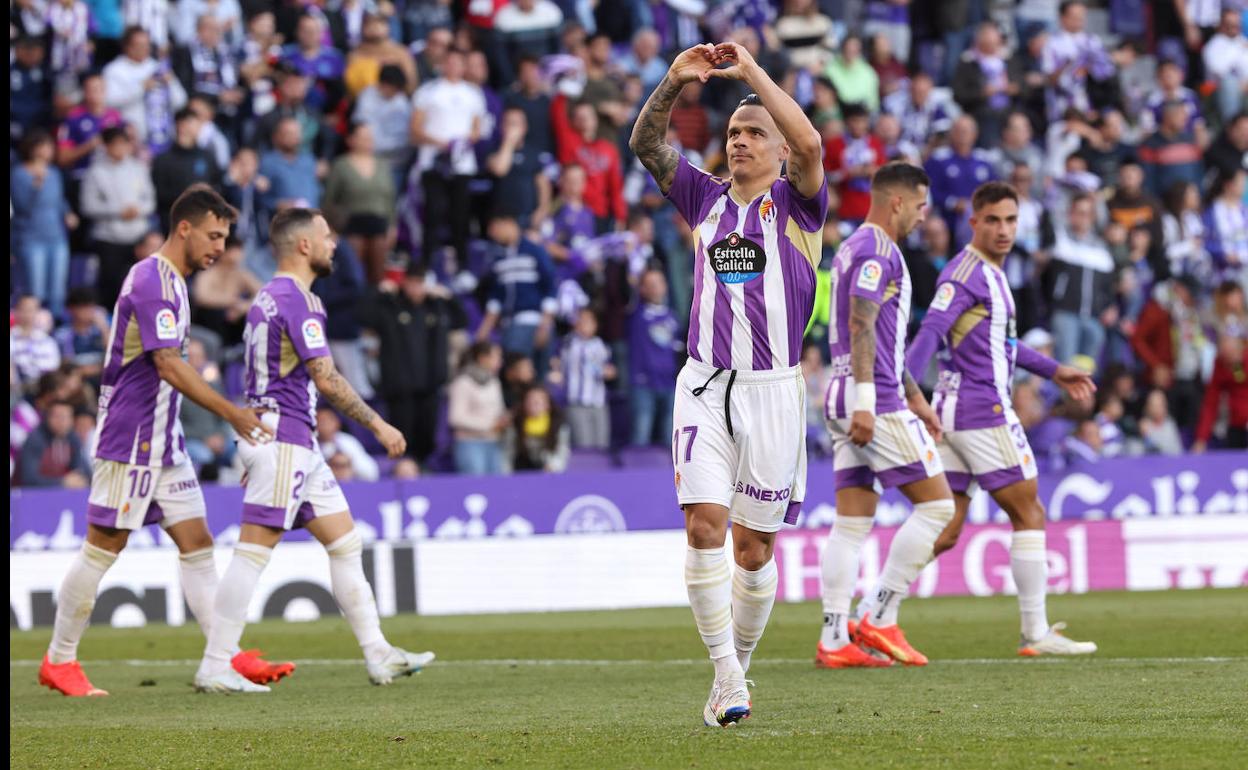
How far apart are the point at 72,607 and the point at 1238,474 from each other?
486 inches

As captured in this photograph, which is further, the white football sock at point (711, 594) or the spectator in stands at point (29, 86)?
the spectator in stands at point (29, 86)

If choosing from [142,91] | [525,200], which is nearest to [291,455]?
[142,91]

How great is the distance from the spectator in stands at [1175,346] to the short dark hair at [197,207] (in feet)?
45.5

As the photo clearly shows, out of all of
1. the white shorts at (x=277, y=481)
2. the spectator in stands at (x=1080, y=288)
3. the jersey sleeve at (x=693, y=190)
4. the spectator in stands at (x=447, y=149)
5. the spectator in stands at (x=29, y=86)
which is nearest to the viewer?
the jersey sleeve at (x=693, y=190)

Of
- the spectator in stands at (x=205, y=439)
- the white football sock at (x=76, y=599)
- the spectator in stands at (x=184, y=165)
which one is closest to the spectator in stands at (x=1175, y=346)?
the spectator in stands at (x=205, y=439)

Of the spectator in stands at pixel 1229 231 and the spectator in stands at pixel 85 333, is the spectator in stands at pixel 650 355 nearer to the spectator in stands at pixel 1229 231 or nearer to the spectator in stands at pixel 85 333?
the spectator in stands at pixel 85 333

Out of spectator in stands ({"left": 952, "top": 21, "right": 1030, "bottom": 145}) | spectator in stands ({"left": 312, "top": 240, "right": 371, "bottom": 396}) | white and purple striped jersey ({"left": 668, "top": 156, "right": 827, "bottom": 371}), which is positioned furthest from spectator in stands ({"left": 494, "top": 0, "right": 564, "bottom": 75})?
white and purple striped jersey ({"left": 668, "top": 156, "right": 827, "bottom": 371})

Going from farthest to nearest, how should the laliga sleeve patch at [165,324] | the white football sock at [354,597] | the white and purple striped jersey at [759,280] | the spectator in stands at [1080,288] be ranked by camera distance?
the spectator in stands at [1080,288] → the white football sock at [354,597] → the laliga sleeve patch at [165,324] → the white and purple striped jersey at [759,280]

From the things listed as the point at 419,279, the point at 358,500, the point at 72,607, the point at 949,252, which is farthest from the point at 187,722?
the point at 949,252

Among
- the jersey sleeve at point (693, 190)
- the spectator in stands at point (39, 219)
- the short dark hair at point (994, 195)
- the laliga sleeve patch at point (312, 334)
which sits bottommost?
the laliga sleeve patch at point (312, 334)

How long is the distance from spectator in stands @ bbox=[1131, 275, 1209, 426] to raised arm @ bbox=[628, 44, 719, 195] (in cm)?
1452

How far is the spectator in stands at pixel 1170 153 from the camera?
23609 millimetres

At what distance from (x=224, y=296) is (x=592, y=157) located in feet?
15.3

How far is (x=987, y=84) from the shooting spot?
76.5 feet
